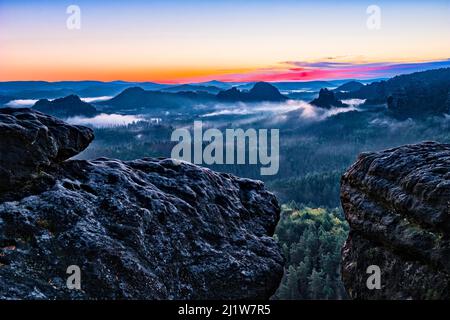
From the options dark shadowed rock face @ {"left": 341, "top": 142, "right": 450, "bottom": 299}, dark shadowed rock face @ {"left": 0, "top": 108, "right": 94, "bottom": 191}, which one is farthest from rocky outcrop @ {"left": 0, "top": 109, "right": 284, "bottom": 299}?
dark shadowed rock face @ {"left": 341, "top": 142, "right": 450, "bottom": 299}

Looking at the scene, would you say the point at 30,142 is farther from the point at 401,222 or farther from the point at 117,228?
the point at 401,222

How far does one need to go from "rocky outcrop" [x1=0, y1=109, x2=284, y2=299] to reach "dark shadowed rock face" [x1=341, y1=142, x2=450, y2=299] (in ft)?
9.92

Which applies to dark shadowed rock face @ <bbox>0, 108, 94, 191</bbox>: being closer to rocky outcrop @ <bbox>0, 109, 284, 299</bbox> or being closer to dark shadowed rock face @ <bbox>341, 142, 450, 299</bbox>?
rocky outcrop @ <bbox>0, 109, 284, 299</bbox>

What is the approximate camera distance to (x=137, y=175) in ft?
58.3

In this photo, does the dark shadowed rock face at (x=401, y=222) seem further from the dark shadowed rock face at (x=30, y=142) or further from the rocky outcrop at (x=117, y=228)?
the dark shadowed rock face at (x=30, y=142)

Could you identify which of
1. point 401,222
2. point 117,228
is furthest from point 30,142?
point 401,222

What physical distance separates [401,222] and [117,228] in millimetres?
8477

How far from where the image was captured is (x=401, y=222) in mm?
14555

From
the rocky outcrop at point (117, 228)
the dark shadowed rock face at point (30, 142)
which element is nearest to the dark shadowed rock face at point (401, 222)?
the rocky outcrop at point (117, 228)

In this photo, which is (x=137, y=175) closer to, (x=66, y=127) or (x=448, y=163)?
(x=66, y=127)

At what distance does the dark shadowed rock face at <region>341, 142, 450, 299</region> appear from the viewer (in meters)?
13.3

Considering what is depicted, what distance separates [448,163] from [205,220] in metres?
8.07
